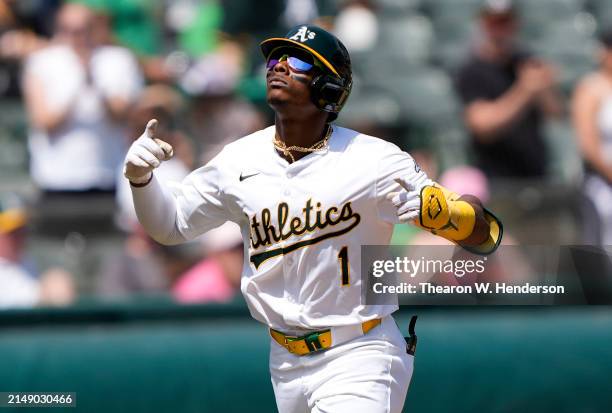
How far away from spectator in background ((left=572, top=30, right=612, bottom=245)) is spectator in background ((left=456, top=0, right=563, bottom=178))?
32 centimetres

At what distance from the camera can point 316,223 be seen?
4.33 meters

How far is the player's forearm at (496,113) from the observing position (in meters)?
7.77

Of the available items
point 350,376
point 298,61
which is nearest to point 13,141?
point 298,61

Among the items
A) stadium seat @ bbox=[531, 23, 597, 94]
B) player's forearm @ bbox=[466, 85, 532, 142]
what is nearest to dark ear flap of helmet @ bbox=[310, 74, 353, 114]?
player's forearm @ bbox=[466, 85, 532, 142]

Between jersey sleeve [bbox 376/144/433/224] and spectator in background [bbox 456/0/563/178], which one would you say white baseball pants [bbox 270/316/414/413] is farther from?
spectator in background [bbox 456/0/563/178]

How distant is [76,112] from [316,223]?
3557 mm

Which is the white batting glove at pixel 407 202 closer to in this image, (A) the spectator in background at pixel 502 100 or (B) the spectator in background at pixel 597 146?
(B) the spectator in background at pixel 597 146

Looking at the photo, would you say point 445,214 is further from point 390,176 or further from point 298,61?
point 298,61

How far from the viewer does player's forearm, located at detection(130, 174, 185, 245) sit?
14.5 ft

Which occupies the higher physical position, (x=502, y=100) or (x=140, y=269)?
(x=502, y=100)

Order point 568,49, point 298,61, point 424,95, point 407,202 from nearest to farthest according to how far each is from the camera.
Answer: point 407,202 < point 298,61 < point 424,95 < point 568,49

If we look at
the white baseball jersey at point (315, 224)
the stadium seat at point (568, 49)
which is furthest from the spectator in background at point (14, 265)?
A: the stadium seat at point (568, 49)

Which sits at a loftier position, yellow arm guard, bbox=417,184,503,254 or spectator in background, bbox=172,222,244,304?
yellow arm guard, bbox=417,184,503,254

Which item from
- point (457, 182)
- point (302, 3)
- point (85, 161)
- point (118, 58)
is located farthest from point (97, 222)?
point (302, 3)
